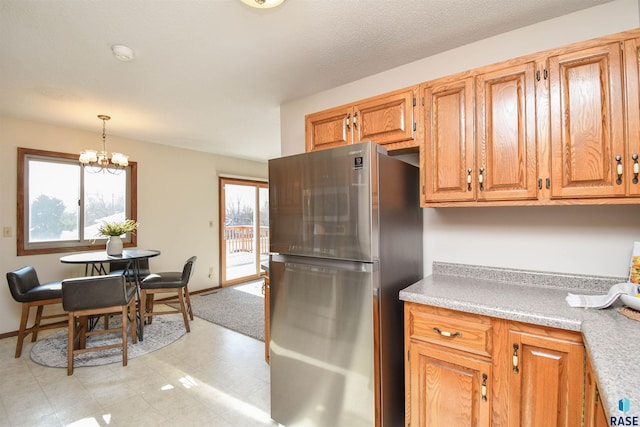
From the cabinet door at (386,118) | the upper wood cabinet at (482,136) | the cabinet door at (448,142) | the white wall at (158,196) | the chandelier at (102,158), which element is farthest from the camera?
the white wall at (158,196)

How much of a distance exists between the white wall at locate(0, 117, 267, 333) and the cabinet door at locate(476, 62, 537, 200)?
439cm

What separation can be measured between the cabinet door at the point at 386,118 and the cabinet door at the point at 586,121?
696 mm

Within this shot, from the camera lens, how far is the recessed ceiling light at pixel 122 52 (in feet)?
6.28

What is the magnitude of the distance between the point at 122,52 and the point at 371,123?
1.69m

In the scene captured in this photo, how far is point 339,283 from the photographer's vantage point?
158cm

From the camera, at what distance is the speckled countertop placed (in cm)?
79

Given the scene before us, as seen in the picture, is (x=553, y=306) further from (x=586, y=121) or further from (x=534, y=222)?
(x=586, y=121)

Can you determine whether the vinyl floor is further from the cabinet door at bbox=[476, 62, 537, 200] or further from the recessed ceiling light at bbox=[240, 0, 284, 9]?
the recessed ceiling light at bbox=[240, 0, 284, 9]

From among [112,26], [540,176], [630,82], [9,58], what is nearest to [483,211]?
[540,176]

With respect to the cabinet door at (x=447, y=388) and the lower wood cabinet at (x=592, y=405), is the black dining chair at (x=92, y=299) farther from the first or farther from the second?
the lower wood cabinet at (x=592, y=405)

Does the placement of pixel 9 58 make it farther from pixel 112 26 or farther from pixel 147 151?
pixel 147 151

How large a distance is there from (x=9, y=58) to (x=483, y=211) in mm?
3340

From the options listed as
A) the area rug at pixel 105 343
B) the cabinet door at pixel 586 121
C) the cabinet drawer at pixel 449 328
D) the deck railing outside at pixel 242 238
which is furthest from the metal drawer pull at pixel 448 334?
the deck railing outside at pixel 242 238

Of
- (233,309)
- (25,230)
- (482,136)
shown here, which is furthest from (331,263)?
(25,230)
